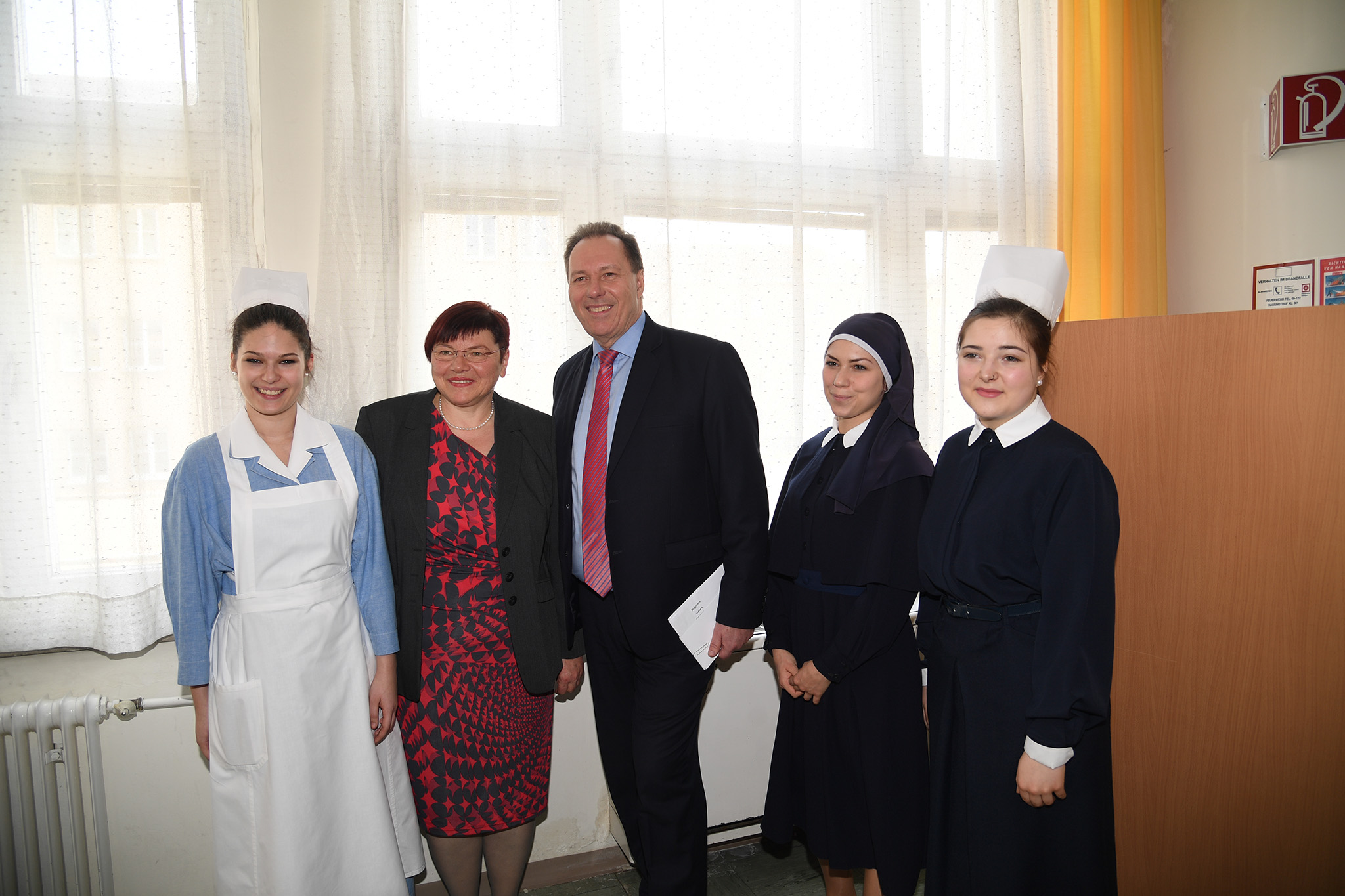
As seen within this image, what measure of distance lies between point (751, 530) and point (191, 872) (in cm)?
196

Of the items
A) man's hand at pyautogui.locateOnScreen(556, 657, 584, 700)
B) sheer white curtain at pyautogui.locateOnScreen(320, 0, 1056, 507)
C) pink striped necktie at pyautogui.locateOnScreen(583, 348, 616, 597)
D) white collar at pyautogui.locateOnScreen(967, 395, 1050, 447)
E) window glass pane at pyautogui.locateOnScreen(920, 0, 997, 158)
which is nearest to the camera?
white collar at pyautogui.locateOnScreen(967, 395, 1050, 447)

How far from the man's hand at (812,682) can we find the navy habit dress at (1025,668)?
0.88 feet

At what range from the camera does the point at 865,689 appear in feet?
5.79

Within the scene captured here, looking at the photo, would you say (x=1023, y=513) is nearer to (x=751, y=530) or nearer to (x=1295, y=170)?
(x=751, y=530)

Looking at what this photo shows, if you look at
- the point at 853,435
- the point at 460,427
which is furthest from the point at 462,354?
the point at 853,435

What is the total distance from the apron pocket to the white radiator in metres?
0.61

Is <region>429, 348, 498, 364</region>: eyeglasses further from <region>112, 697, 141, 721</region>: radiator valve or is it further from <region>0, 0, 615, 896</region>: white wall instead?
<region>112, 697, 141, 721</region>: radiator valve

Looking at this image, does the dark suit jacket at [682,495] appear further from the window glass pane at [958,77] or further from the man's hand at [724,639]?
the window glass pane at [958,77]

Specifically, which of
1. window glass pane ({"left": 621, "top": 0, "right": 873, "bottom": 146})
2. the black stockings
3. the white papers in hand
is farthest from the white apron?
window glass pane ({"left": 621, "top": 0, "right": 873, "bottom": 146})

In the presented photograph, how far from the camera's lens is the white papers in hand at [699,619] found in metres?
1.83

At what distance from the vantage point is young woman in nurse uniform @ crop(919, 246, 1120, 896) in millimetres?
1420

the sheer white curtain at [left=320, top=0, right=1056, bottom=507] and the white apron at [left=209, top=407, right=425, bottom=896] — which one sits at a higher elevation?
the sheer white curtain at [left=320, top=0, right=1056, bottom=507]

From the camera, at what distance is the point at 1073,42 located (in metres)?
2.90

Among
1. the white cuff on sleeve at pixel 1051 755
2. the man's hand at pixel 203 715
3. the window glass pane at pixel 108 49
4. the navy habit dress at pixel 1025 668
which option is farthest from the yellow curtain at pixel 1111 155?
the man's hand at pixel 203 715
